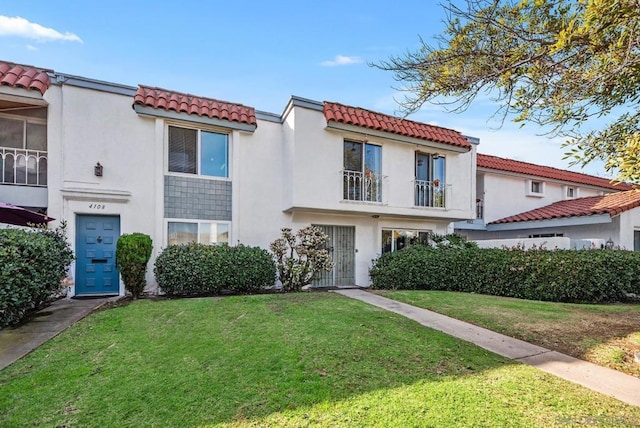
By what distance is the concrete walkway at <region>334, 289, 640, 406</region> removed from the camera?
4094 millimetres

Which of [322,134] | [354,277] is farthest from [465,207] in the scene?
[322,134]

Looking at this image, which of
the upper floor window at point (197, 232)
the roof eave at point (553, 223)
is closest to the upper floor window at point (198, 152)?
the upper floor window at point (197, 232)

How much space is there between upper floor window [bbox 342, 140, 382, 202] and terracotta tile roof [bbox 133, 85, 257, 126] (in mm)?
3686

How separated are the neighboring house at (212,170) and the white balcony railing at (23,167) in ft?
0.09

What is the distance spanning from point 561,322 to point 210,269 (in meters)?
8.52

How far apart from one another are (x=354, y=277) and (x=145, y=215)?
7717 millimetres

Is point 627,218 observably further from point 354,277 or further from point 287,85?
point 287,85

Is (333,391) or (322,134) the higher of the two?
(322,134)

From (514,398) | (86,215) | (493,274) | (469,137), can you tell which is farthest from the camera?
(469,137)

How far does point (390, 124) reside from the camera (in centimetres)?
1285

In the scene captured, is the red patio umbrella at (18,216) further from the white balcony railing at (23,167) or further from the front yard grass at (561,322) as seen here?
the front yard grass at (561,322)

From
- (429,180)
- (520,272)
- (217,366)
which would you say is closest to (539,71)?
(217,366)

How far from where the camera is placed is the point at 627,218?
13938 millimetres

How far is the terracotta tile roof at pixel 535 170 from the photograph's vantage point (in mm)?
17703
